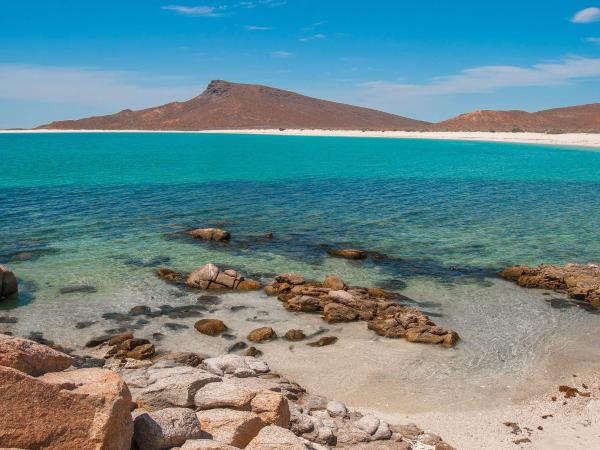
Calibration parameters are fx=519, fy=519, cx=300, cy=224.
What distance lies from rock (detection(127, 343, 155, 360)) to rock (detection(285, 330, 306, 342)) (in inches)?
182

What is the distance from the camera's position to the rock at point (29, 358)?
25.6ft

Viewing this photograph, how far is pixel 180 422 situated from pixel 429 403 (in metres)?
8.11

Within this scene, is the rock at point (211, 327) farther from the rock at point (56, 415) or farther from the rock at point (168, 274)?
the rock at point (56, 415)

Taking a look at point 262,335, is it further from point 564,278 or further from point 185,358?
point 564,278

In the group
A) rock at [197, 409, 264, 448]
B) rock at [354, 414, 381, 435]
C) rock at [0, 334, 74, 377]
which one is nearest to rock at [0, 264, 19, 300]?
rock at [0, 334, 74, 377]

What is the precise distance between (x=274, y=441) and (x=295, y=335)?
981cm

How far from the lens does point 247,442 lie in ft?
29.1

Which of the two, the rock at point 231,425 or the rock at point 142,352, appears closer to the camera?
the rock at point 231,425

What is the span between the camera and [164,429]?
27.1 ft

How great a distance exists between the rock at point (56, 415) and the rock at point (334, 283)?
50.8 ft

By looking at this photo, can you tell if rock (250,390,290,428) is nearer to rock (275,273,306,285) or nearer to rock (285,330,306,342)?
rock (285,330,306,342)

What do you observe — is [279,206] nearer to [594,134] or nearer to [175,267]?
[175,267]

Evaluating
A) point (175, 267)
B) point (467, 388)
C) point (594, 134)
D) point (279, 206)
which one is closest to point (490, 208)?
point (279, 206)

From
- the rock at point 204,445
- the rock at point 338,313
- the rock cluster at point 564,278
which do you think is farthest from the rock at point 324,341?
the rock cluster at point 564,278
